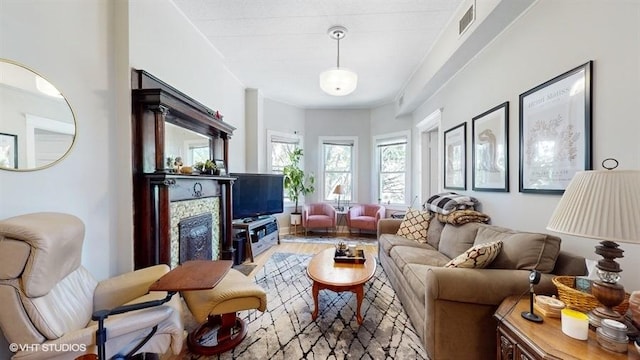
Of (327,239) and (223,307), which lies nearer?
(223,307)

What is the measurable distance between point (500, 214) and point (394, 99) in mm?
3624

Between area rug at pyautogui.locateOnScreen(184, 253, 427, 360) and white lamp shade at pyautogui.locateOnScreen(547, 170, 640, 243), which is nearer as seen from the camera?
white lamp shade at pyautogui.locateOnScreen(547, 170, 640, 243)

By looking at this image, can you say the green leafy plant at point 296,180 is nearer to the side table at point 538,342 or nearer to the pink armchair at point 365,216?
the pink armchair at point 365,216

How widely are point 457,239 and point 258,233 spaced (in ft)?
9.47

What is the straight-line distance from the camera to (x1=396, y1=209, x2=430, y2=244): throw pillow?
10.8 feet

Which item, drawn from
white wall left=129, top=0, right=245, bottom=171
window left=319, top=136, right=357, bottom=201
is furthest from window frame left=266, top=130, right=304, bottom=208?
white wall left=129, top=0, right=245, bottom=171

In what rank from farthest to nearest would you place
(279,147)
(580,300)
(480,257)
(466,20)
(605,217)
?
(279,147) → (466,20) → (480,257) → (580,300) → (605,217)

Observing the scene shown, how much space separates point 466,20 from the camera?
8.00 feet

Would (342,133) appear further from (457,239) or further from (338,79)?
(457,239)

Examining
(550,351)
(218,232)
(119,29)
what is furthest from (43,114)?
(550,351)

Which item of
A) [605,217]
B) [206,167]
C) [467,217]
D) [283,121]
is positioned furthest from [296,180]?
[605,217]

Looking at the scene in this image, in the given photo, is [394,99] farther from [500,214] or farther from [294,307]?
[294,307]

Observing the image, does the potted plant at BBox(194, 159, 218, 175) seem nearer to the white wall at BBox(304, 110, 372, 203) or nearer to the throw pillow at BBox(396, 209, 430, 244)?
the throw pillow at BBox(396, 209, 430, 244)

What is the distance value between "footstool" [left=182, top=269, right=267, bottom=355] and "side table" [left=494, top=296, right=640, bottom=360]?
1.52m
